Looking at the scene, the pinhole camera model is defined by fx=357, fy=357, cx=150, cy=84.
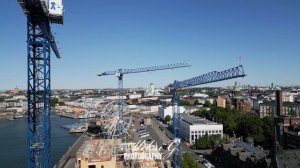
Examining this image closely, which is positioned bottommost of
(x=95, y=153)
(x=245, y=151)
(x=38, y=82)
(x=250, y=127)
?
(x=245, y=151)

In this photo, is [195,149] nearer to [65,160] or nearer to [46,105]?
[65,160]

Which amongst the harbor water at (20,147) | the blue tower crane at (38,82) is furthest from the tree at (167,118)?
the blue tower crane at (38,82)

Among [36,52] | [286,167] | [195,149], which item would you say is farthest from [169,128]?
[36,52]

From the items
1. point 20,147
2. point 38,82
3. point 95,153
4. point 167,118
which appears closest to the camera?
point 38,82

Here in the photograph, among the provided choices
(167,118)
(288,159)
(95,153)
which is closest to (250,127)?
(288,159)

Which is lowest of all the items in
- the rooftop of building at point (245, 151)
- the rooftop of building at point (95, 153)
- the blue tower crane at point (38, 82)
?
the rooftop of building at point (245, 151)

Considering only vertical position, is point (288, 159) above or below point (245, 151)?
above

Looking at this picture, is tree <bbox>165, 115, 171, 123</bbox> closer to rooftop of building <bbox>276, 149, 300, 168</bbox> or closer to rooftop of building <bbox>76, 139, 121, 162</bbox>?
rooftop of building <bbox>76, 139, 121, 162</bbox>

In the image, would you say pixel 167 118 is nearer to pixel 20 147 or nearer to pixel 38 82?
pixel 20 147

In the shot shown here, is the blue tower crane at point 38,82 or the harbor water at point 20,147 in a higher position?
the blue tower crane at point 38,82

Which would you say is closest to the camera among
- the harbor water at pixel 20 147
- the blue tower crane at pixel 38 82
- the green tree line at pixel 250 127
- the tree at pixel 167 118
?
the blue tower crane at pixel 38 82

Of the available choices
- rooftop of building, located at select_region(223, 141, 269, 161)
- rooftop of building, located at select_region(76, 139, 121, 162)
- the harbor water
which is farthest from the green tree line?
the harbor water

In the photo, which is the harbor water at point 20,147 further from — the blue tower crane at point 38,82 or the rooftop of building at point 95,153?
the blue tower crane at point 38,82
